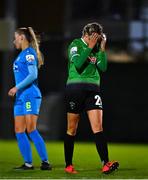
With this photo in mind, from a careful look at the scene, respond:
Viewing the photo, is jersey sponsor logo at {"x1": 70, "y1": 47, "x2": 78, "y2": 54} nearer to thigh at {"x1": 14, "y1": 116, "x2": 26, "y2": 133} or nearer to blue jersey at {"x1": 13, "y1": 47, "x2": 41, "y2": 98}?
blue jersey at {"x1": 13, "y1": 47, "x2": 41, "y2": 98}

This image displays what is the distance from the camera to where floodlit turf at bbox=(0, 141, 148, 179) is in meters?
9.93

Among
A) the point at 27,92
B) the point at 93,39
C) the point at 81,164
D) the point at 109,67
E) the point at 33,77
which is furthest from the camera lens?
the point at 109,67

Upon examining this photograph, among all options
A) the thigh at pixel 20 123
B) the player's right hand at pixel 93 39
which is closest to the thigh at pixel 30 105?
the thigh at pixel 20 123

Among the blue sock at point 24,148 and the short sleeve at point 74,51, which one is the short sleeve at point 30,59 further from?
the blue sock at point 24,148

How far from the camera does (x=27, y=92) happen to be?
10672mm

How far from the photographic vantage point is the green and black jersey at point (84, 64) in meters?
9.97

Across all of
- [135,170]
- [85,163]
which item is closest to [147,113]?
[85,163]

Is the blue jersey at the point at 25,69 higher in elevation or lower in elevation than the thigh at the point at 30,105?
higher

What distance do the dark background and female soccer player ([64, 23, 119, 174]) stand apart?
30.9 ft

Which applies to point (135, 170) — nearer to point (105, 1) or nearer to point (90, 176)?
point (90, 176)

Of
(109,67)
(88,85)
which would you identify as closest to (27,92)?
(88,85)

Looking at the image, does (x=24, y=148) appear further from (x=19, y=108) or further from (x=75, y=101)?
(x=75, y=101)

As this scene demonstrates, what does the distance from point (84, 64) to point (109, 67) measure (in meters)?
10.0

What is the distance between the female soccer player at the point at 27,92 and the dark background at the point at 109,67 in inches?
344
